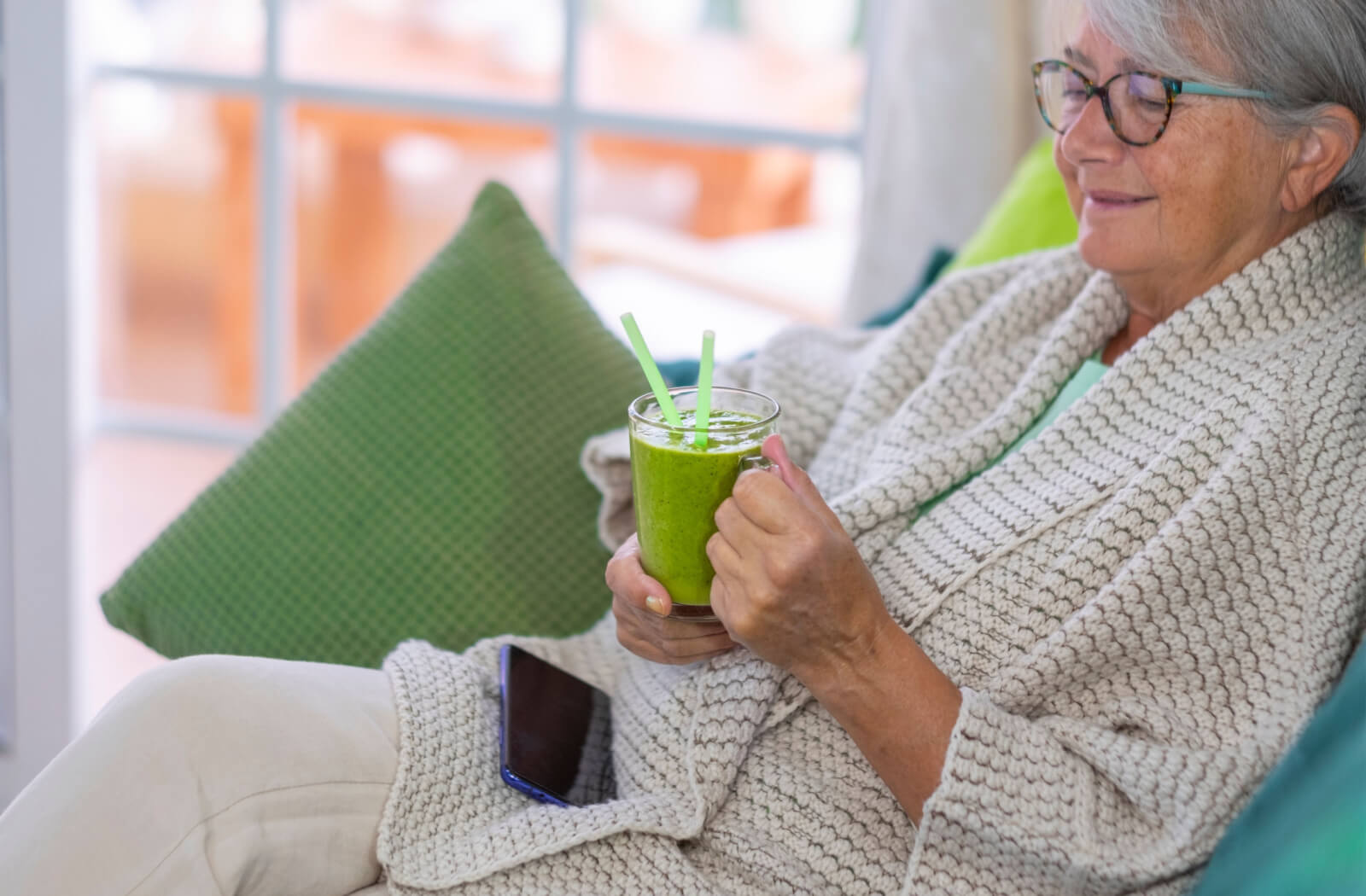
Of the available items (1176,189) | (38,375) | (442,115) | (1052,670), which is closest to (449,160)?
(442,115)

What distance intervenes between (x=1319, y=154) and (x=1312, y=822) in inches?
24.7

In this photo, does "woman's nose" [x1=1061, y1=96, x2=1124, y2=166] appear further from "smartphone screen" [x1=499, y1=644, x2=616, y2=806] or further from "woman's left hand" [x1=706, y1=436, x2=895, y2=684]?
"smartphone screen" [x1=499, y1=644, x2=616, y2=806]

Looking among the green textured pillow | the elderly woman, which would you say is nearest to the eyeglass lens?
the elderly woman

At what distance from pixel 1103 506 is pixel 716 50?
1.71 m

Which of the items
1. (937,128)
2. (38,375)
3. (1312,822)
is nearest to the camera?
(1312,822)

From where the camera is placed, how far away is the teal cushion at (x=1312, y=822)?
0.89 metres

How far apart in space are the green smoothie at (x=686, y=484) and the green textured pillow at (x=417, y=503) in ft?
1.36

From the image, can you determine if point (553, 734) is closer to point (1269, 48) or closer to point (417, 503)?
point (417, 503)

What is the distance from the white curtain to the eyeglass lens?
2.57ft

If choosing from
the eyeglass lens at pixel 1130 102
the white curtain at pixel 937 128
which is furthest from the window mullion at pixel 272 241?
the eyeglass lens at pixel 1130 102

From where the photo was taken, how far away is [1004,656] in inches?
48.0

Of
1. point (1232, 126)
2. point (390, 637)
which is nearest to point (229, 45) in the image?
point (390, 637)

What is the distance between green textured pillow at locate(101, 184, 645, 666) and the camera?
1556 millimetres

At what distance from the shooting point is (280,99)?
246 centimetres
